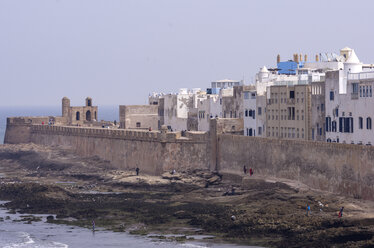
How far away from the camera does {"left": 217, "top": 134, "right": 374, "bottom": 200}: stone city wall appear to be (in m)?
46.7

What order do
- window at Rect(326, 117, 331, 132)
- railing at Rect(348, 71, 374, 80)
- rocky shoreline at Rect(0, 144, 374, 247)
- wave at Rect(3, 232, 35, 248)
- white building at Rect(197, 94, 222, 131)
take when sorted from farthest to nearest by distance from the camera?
white building at Rect(197, 94, 222, 131) → window at Rect(326, 117, 331, 132) → railing at Rect(348, 71, 374, 80) → wave at Rect(3, 232, 35, 248) → rocky shoreline at Rect(0, 144, 374, 247)

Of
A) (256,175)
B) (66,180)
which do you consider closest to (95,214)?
(256,175)

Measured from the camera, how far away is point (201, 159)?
208 feet

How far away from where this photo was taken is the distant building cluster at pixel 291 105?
54188 mm

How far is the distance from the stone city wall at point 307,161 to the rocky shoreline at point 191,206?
86 cm

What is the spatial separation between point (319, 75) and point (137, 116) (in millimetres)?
24702

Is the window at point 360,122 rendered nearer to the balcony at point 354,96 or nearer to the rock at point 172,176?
the balcony at point 354,96

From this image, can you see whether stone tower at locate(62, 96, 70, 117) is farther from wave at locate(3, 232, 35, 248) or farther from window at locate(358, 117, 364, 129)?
wave at locate(3, 232, 35, 248)

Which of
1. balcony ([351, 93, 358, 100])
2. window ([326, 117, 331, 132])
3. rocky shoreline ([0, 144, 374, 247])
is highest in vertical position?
balcony ([351, 93, 358, 100])

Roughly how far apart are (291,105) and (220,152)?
6041 millimetres

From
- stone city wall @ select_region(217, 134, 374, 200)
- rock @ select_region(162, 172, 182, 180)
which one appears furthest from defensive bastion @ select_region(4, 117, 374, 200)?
rock @ select_region(162, 172, 182, 180)

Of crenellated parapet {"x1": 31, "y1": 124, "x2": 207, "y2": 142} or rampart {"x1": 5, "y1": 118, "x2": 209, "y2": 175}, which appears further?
crenellated parapet {"x1": 31, "y1": 124, "x2": 207, "y2": 142}

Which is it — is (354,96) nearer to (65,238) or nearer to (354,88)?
(354,88)

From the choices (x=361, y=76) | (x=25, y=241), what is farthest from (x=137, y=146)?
(x=25, y=241)
